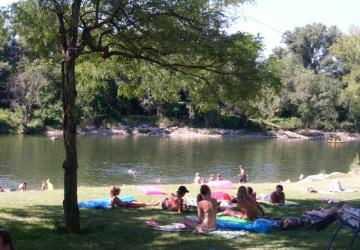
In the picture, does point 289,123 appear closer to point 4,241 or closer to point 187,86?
point 187,86

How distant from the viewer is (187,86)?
451 inches

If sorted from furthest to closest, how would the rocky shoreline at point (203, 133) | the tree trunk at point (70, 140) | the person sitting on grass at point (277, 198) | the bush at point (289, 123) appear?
1. the bush at point (289, 123)
2. the rocky shoreline at point (203, 133)
3. the person sitting on grass at point (277, 198)
4. the tree trunk at point (70, 140)

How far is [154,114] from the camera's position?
7656 cm

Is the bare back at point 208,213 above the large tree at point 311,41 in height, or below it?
below

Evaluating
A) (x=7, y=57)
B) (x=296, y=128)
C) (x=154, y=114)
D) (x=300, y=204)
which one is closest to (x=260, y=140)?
(x=296, y=128)

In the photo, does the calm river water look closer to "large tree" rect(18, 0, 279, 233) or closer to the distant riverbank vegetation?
the distant riverbank vegetation

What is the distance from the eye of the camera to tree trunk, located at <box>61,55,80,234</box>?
874 centimetres

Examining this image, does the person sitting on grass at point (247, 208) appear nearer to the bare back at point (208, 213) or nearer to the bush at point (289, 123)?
the bare back at point (208, 213)

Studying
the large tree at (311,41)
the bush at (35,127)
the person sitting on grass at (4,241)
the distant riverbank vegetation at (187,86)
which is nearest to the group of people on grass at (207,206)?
the distant riverbank vegetation at (187,86)

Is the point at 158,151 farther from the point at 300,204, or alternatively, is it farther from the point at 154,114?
the point at 300,204

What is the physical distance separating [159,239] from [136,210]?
3578 mm

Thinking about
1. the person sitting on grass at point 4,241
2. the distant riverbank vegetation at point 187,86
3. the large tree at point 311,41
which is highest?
the large tree at point 311,41

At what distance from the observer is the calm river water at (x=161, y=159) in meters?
35.2

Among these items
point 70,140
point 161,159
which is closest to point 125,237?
point 70,140
